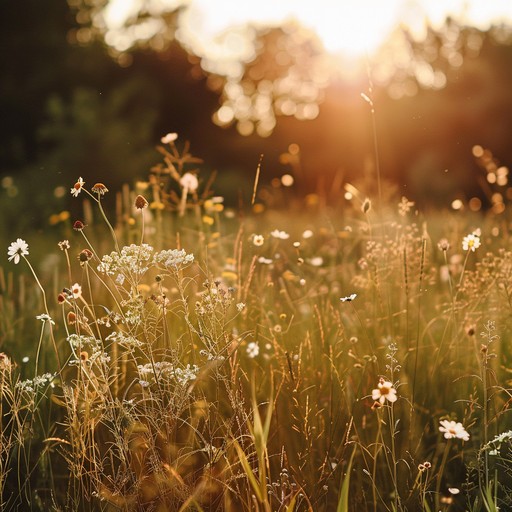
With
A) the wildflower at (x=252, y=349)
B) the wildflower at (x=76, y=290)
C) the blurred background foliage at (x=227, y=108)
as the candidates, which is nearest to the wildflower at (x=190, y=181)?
the wildflower at (x=252, y=349)

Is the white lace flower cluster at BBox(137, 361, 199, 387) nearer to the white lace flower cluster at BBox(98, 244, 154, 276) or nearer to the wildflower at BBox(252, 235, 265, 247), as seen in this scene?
the white lace flower cluster at BBox(98, 244, 154, 276)

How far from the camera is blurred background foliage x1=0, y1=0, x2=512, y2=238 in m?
13.9

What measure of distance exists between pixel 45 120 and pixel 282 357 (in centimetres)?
1516

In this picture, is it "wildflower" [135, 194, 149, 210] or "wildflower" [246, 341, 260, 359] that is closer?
"wildflower" [135, 194, 149, 210]

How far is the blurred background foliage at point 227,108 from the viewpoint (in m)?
13.9

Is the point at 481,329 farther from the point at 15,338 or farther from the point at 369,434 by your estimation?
the point at 15,338

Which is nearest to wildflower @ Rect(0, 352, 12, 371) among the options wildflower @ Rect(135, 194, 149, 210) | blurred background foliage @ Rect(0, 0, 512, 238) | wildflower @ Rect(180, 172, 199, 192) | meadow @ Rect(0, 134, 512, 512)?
meadow @ Rect(0, 134, 512, 512)

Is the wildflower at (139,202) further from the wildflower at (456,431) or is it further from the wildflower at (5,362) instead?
the wildflower at (456,431)

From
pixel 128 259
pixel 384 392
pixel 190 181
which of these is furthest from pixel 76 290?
pixel 190 181

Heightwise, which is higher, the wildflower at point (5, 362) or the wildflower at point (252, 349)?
the wildflower at point (5, 362)

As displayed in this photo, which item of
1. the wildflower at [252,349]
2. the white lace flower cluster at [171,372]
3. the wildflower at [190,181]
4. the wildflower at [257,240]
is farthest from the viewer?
the wildflower at [190,181]

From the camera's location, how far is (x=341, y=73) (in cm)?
2159

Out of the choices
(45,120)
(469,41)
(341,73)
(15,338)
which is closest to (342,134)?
(341,73)

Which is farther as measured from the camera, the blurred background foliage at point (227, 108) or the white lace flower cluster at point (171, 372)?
the blurred background foliage at point (227, 108)
